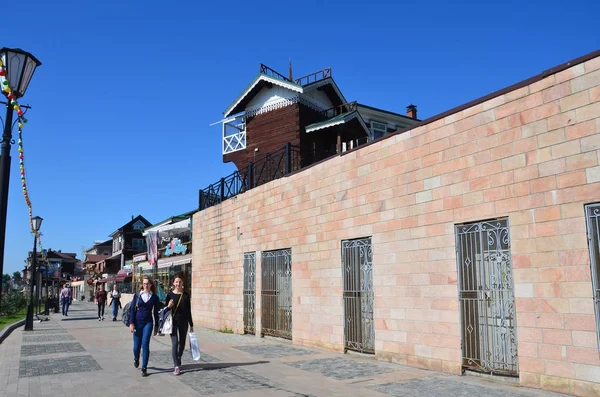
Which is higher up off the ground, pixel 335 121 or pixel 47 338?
pixel 335 121

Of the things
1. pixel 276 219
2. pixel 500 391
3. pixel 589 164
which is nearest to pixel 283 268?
pixel 276 219

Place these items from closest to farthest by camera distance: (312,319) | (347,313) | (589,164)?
(589,164) < (347,313) < (312,319)

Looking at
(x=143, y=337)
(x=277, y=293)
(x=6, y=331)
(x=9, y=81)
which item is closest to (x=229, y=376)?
(x=143, y=337)

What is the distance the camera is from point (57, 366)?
933cm

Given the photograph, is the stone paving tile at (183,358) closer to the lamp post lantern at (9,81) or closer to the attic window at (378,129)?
the lamp post lantern at (9,81)

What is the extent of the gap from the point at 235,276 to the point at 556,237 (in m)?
10.9

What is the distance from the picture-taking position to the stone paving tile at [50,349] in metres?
11.4

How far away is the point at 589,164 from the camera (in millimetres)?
6402

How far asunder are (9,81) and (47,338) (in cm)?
1174

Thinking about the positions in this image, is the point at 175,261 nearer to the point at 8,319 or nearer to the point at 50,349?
the point at 8,319

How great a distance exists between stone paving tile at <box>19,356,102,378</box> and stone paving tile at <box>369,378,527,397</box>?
5.32 m

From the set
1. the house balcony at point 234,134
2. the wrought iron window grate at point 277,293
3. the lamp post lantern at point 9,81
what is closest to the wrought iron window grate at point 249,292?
the wrought iron window grate at point 277,293

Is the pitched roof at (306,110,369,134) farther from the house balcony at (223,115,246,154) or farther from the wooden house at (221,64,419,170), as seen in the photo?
the house balcony at (223,115,246,154)

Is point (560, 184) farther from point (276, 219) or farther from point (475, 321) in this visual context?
point (276, 219)
